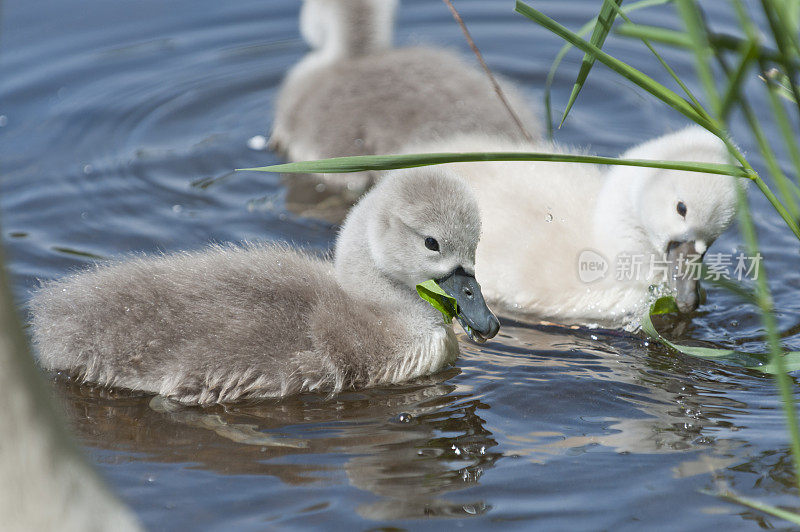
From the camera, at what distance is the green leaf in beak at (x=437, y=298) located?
143 inches

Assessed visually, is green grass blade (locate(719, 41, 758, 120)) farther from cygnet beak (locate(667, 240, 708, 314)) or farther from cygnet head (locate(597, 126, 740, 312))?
cygnet beak (locate(667, 240, 708, 314))

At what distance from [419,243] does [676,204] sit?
3.61 ft

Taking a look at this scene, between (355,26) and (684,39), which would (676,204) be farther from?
(355,26)

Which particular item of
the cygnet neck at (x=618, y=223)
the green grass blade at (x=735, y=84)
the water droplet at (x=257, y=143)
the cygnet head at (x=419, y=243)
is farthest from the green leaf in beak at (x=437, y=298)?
the water droplet at (x=257, y=143)

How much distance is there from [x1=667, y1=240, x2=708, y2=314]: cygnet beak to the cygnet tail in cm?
238

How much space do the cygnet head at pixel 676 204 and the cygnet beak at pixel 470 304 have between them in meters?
0.93

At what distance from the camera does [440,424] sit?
3459mm

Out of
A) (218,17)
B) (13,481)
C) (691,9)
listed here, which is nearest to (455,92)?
(218,17)

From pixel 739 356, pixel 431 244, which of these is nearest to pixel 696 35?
pixel 739 356

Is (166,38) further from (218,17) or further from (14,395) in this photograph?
(14,395)

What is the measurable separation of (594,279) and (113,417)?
6.48 feet

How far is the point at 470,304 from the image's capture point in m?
3.59

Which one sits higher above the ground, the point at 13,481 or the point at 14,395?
the point at 14,395

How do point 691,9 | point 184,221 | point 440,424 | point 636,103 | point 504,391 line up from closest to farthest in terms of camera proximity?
1. point 691,9
2. point 440,424
3. point 504,391
4. point 184,221
5. point 636,103
